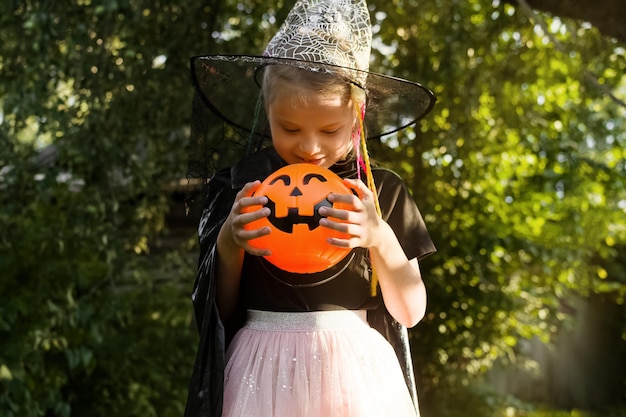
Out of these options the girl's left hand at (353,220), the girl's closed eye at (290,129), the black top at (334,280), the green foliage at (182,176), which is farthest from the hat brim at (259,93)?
the green foliage at (182,176)

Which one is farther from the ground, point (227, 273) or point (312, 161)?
point (312, 161)

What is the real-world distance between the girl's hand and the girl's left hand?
132 mm

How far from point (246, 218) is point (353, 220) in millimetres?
235

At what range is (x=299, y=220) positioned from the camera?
66.9 inches

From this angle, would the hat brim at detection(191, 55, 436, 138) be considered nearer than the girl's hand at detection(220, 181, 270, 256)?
No

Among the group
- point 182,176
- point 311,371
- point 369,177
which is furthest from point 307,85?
point 182,176

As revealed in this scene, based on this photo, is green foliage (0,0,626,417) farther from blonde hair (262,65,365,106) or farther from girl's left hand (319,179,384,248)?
girl's left hand (319,179,384,248)

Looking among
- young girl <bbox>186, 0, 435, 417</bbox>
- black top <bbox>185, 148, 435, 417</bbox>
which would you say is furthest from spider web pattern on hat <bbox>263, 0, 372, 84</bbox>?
black top <bbox>185, 148, 435, 417</bbox>

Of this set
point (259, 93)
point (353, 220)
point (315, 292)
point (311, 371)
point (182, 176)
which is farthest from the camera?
point (182, 176)

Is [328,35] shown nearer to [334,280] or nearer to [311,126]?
[311,126]

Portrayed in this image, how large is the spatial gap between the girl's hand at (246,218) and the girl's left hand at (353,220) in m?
0.13

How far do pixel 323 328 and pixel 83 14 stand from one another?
3191mm

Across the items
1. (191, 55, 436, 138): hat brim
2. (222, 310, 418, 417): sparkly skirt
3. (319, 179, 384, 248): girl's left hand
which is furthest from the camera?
(191, 55, 436, 138): hat brim

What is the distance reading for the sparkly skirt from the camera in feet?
5.89
